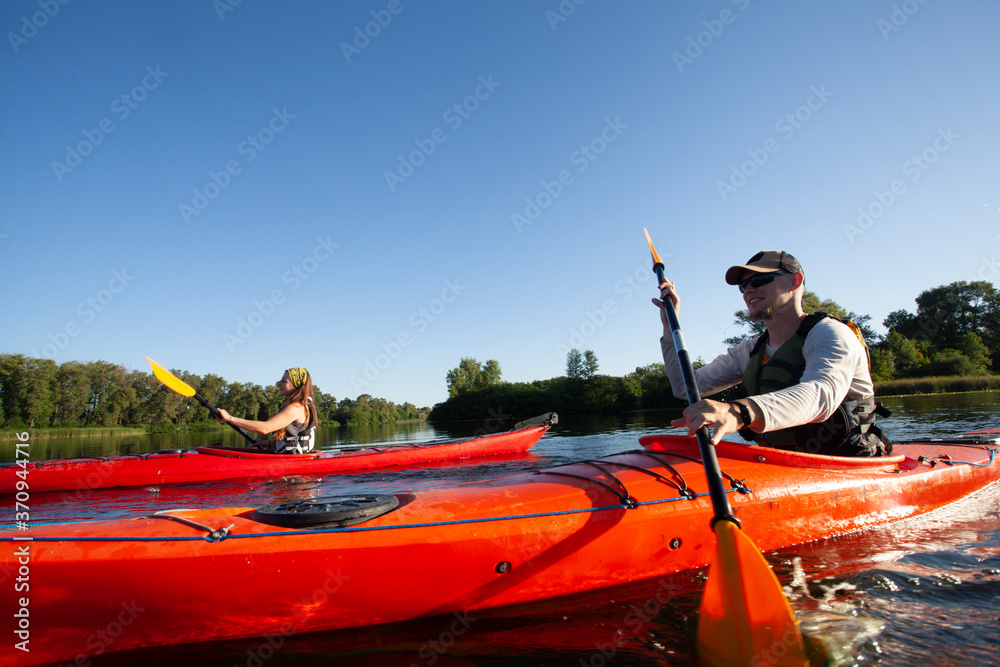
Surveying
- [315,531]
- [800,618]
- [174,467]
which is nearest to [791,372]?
[800,618]

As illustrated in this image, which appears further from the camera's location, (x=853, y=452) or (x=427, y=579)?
(x=853, y=452)

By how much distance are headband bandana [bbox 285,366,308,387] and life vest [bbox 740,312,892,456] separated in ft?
18.3

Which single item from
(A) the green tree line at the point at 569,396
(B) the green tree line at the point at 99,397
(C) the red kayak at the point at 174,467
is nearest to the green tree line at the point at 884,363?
(A) the green tree line at the point at 569,396

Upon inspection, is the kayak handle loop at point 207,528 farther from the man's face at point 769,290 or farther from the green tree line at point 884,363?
the green tree line at point 884,363

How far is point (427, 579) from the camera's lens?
7.85 ft

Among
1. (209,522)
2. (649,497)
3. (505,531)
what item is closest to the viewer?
(209,522)

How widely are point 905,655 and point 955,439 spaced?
4502 millimetres

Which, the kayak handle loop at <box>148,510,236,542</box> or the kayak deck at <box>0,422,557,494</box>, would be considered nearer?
the kayak handle loop at <box>148,510,236,542</box>

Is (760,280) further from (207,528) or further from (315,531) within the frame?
(207,528)

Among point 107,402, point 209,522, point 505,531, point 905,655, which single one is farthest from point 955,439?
point 107,402

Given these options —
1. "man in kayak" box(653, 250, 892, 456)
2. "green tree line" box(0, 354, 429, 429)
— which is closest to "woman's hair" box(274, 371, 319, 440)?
"man in kayak" box(653, 250, 892, 456)

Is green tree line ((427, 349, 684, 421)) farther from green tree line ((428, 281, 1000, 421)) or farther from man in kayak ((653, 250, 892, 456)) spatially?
man in kayak ((653, 250, 892, 456))

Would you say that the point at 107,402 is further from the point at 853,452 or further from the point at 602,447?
the point at 853,452

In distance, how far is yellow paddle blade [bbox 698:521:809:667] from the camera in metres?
1.99
